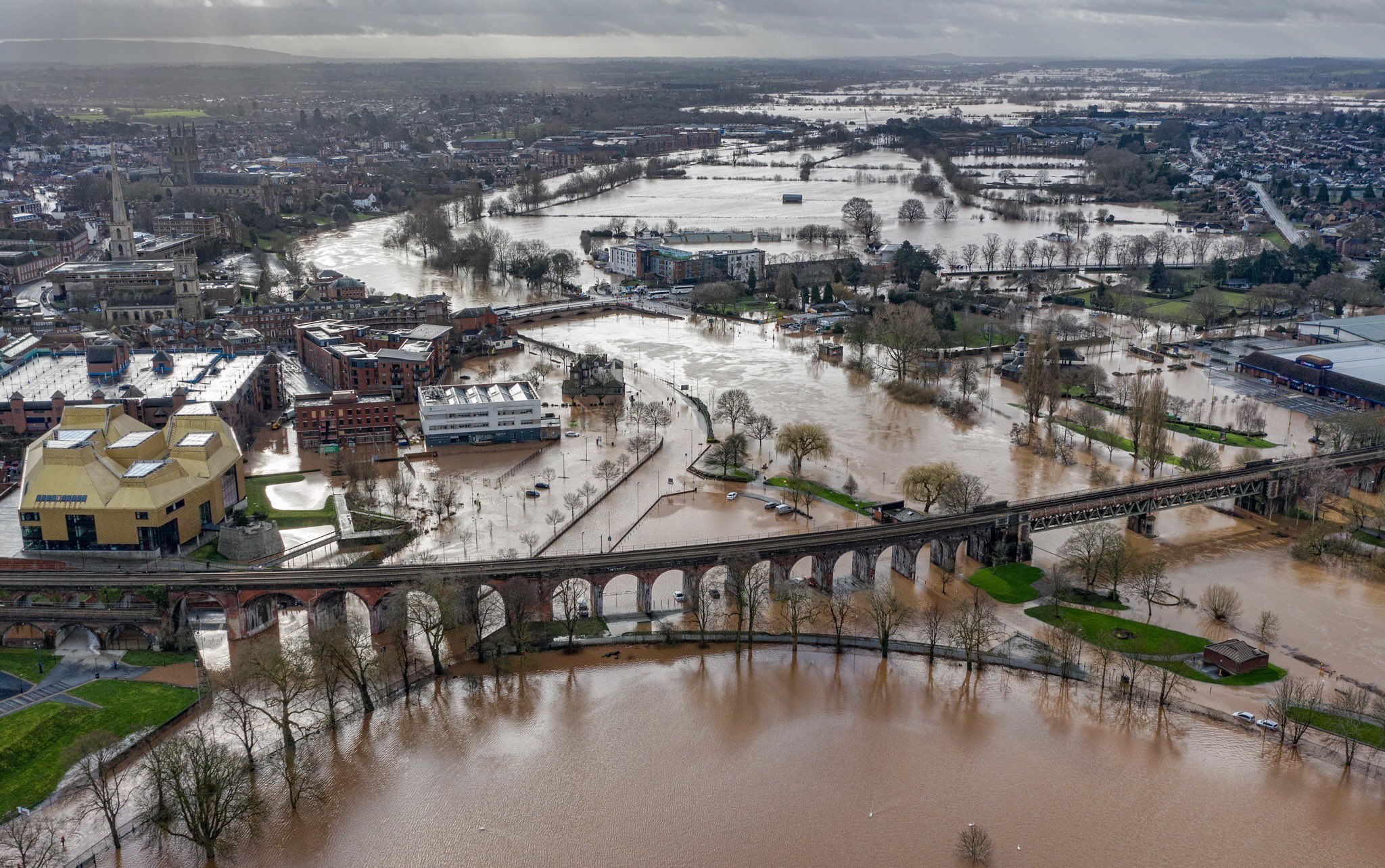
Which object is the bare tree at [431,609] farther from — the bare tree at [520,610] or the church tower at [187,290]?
the church tower at [187,290]

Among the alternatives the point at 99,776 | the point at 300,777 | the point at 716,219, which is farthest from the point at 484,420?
the point at 716,219

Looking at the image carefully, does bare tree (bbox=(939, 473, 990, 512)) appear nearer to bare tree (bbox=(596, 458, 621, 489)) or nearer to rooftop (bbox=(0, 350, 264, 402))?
bare tree (bbox=(596, 458, 621, 489))

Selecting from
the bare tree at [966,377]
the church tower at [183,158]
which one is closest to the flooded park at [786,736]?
the bare tree at [966,377]

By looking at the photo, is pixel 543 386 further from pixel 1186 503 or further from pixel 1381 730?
pixel 1381 730

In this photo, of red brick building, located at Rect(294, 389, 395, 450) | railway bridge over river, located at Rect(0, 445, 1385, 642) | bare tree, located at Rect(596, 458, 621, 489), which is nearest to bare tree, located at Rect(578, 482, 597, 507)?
bare tree, located at Rect(596, 458, 621, 489)

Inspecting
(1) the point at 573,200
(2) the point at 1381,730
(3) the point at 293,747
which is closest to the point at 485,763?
(3) the point at 293,747

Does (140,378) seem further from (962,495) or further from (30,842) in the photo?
(962,495)
